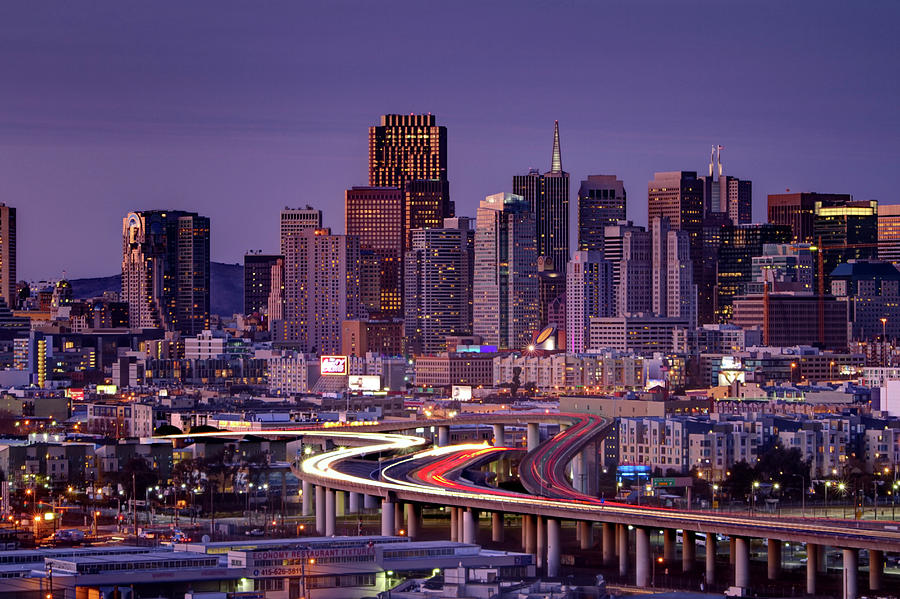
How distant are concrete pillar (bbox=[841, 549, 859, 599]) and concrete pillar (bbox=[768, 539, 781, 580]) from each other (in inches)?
238

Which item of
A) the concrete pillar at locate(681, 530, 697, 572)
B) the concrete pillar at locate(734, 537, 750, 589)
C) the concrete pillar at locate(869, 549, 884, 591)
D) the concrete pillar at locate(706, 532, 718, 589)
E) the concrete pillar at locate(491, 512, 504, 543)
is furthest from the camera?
the concrete pillar at locate(491, 512, 504, 543)

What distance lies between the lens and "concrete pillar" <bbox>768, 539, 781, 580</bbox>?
297 feet

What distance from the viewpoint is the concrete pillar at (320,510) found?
115m

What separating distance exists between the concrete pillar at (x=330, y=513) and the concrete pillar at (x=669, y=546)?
19660mm

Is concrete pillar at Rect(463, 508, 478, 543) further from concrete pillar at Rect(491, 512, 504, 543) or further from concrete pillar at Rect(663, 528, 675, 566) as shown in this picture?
concrete pillar at Rect(663, 528, 675, 566)

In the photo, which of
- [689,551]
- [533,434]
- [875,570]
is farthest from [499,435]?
[875,570]

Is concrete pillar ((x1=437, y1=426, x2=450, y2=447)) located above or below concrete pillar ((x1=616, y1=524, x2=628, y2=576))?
above

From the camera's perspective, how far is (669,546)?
99500 mm

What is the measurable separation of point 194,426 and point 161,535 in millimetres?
83065

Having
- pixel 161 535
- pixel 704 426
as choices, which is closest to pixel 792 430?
pixel 704 426

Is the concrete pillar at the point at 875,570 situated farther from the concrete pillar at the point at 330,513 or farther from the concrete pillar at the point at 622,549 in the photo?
the concrete pillar at the point at 330,513

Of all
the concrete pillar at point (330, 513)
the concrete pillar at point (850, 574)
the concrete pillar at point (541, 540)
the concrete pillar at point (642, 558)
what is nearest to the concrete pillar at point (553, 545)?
the concrete pillar at point (541, 540)

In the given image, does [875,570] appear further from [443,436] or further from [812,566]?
[443,436]

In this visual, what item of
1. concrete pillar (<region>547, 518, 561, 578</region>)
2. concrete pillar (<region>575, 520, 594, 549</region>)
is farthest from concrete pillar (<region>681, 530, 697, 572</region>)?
concrete pillar (<region>575, 520, 594, 549</region>)
